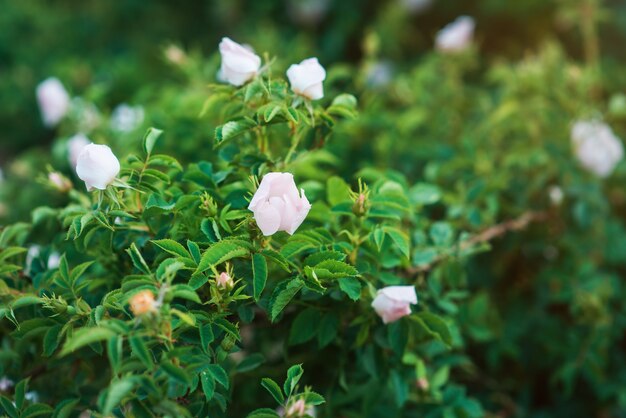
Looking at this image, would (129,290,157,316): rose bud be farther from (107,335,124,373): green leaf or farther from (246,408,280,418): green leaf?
(246,408,280,418): green leaf

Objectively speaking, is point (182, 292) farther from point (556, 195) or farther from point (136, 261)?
point (556, 195)

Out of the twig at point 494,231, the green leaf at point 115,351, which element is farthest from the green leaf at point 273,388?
the twig at point 494,231

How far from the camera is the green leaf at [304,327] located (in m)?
1.17

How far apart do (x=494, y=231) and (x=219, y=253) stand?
867 mm

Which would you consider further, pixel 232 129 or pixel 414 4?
pixel 414 4

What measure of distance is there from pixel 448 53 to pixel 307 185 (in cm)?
101

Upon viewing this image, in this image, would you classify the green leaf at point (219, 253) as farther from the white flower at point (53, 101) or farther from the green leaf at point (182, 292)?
the white flower at point (53, 101)

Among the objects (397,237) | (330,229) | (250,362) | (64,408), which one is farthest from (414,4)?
(64,408)

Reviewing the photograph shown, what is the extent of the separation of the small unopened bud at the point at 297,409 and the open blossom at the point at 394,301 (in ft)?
0.80

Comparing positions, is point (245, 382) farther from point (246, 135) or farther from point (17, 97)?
point (17, 97)

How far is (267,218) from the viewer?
973 millimetres

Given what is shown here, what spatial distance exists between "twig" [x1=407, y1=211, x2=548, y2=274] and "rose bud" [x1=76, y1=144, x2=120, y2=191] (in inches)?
24.7

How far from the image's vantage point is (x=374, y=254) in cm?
121

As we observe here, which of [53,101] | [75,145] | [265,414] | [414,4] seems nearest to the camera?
[265,414]
